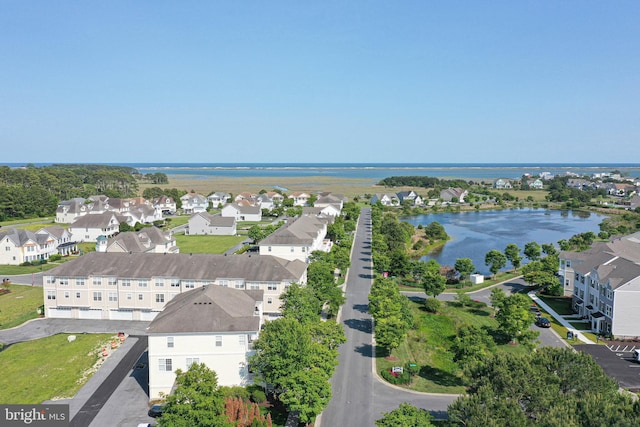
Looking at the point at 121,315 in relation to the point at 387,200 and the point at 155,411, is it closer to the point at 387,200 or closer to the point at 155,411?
the point at 155,411

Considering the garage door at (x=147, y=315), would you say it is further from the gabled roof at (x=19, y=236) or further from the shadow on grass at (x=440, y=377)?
the gabled roof at (x=19, y=236)

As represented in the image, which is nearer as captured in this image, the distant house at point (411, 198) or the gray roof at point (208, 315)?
the gray roof at point (208, 315)

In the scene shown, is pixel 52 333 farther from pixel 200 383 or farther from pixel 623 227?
pixel 623 227

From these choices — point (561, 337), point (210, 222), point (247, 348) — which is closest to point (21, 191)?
point (210, 222)

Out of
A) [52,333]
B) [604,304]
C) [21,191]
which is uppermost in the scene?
[21,191]

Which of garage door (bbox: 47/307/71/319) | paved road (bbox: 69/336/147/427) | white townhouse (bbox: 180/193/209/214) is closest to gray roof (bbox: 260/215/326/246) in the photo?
paved road (bbox: 69/336/147/427)

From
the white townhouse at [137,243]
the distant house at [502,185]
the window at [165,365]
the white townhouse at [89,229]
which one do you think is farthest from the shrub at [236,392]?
the distant house at [502,185]
